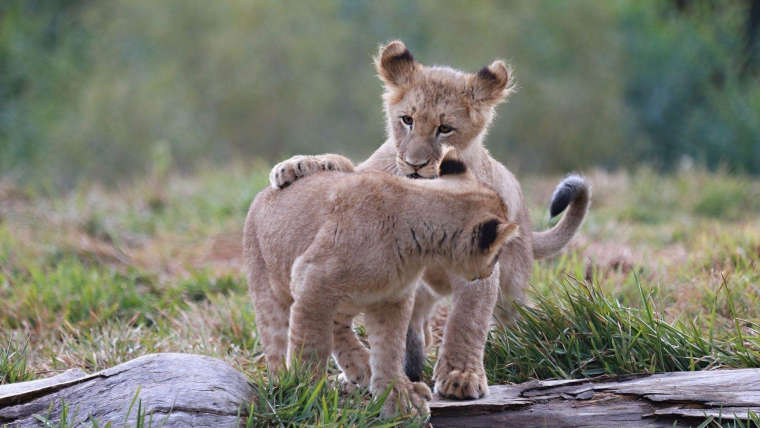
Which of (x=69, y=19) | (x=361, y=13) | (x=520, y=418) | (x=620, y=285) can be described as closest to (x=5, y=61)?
(x=69, y=19)

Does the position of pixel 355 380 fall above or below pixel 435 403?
above

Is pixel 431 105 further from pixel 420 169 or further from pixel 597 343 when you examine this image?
pixel 597 343

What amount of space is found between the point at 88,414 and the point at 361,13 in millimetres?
27550

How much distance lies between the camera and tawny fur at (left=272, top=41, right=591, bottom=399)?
452 centimetres

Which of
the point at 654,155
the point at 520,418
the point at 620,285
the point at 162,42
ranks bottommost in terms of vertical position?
the point at 520,418

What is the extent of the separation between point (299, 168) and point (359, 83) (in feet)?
79.2

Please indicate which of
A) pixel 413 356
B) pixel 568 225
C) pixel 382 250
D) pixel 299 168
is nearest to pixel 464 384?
pixel 413 356

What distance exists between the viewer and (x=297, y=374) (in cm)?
390

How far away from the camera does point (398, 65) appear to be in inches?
222

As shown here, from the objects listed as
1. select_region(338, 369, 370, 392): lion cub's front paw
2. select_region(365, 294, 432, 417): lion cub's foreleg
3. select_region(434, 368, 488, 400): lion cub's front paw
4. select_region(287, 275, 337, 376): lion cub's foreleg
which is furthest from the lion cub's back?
select_region(434, 368, 488, 400): lion cub's front paw

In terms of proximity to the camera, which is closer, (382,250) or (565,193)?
(382,250)

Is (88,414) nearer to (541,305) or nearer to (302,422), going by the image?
(302,422)

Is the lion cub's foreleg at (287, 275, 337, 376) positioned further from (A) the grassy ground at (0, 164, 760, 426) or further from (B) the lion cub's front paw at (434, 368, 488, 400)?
(B) the lion cub's front paw at (434, 368, 488, 400)

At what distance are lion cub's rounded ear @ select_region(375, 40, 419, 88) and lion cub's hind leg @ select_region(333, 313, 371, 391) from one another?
69.3 inches
